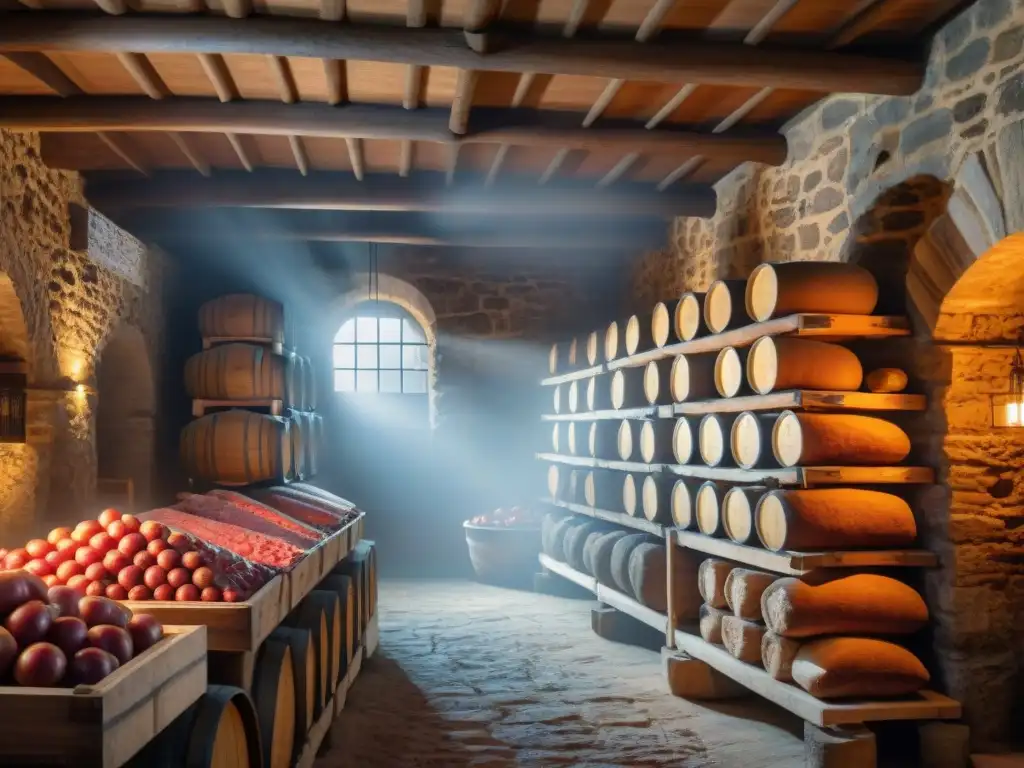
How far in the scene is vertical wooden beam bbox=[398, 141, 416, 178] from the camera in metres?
6.18

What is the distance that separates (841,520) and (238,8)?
3.45 metres

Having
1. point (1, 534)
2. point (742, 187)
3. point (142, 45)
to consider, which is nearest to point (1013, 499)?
point (742, 187)

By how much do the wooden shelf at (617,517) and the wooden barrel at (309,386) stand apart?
92.0 inches

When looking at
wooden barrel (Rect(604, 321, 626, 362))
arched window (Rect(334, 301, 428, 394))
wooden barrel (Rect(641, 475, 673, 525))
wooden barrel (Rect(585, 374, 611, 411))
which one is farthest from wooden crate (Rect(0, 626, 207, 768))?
arched window (Rect(334, 301, 428, 394))

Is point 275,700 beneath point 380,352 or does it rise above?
beneath

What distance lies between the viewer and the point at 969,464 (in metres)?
4.27

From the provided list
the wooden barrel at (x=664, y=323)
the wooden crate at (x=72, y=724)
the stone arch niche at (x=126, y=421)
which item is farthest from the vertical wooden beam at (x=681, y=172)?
the wooden crate at (x=72, y=724)

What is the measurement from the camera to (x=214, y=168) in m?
6.89

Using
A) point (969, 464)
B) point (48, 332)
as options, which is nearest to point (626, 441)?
point (969, 464)

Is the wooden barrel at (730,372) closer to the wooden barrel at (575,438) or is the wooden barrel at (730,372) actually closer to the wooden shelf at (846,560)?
the wooden shelf at (846,560)

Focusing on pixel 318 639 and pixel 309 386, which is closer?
pixel 318 639

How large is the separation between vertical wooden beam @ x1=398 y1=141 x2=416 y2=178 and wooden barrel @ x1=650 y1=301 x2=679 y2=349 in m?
1.93

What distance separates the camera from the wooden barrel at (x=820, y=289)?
448cm

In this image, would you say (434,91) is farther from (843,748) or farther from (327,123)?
(843,748)
